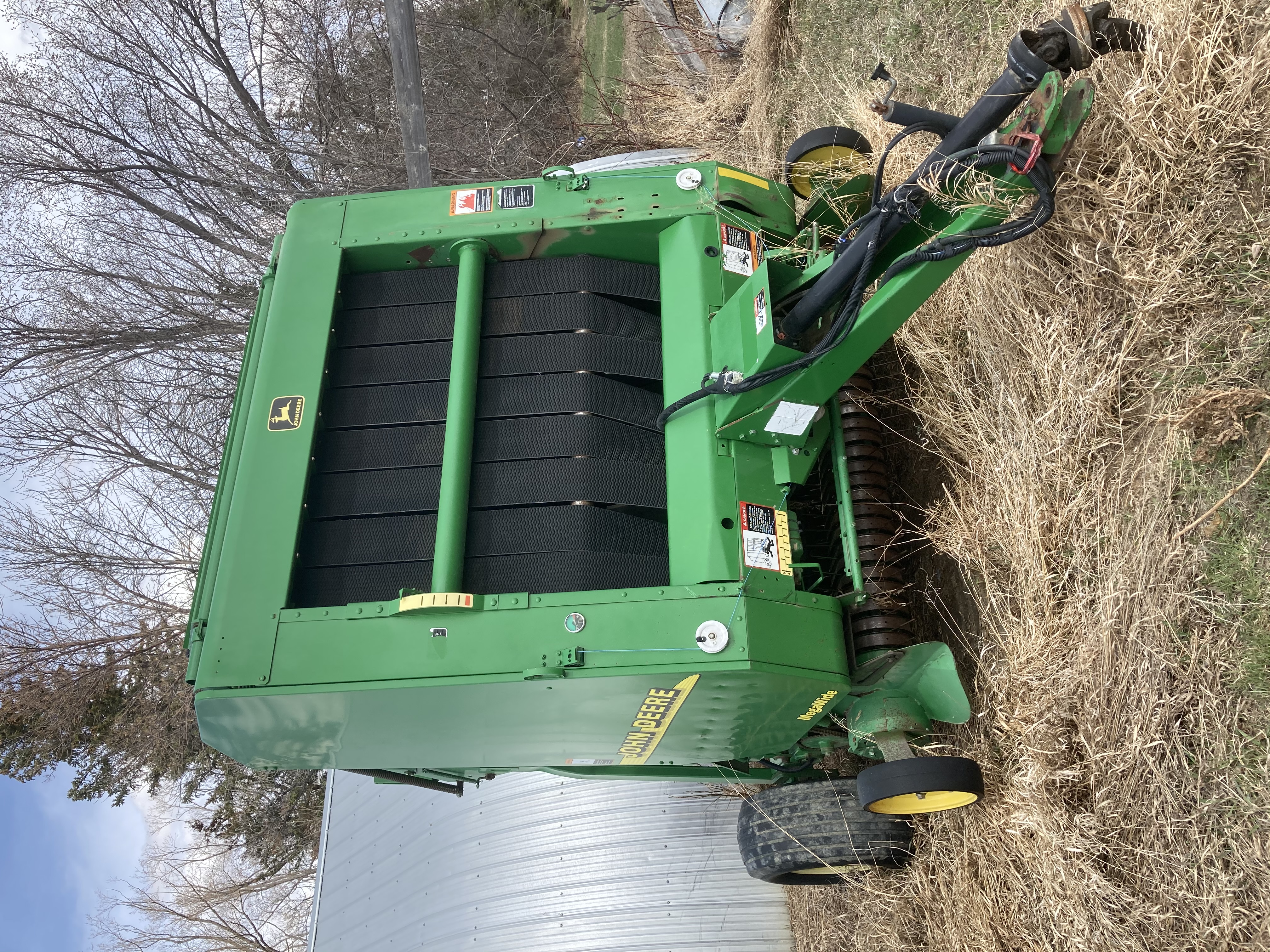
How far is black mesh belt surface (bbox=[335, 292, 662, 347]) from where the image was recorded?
3631 mm

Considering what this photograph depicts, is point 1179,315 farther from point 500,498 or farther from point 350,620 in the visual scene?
point 350,620

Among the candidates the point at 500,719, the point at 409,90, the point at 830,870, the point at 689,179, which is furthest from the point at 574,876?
the point at 409,90

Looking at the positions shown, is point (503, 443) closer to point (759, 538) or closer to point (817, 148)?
point (759, 538)

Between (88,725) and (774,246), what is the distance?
14.2 meters

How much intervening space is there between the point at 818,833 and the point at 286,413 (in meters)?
2.58

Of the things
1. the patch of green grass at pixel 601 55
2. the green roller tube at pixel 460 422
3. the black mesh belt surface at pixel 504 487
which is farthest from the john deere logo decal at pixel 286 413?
the patch of green grass at pixel 601 55

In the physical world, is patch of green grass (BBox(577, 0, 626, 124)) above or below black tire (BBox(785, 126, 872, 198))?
above

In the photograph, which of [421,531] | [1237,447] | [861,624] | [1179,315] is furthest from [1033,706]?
[421,531]

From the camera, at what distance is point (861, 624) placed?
130 inches

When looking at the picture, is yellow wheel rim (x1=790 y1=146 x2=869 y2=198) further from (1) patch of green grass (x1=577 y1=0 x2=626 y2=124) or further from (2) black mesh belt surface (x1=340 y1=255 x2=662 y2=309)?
(1) patch of green grass (x1=577 y1=0 x2=626 y2=124)

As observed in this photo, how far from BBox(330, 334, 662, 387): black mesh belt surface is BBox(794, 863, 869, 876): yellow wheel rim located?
200cm

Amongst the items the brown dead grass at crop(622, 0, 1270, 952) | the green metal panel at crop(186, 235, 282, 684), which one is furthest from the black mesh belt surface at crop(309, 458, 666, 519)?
the brown dead grass at crop(622, 0, 1270, 952)

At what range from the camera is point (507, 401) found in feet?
11.5

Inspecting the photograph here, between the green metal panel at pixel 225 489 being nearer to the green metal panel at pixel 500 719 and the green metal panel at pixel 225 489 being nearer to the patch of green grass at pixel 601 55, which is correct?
the green metal panel at pixel 500 719
